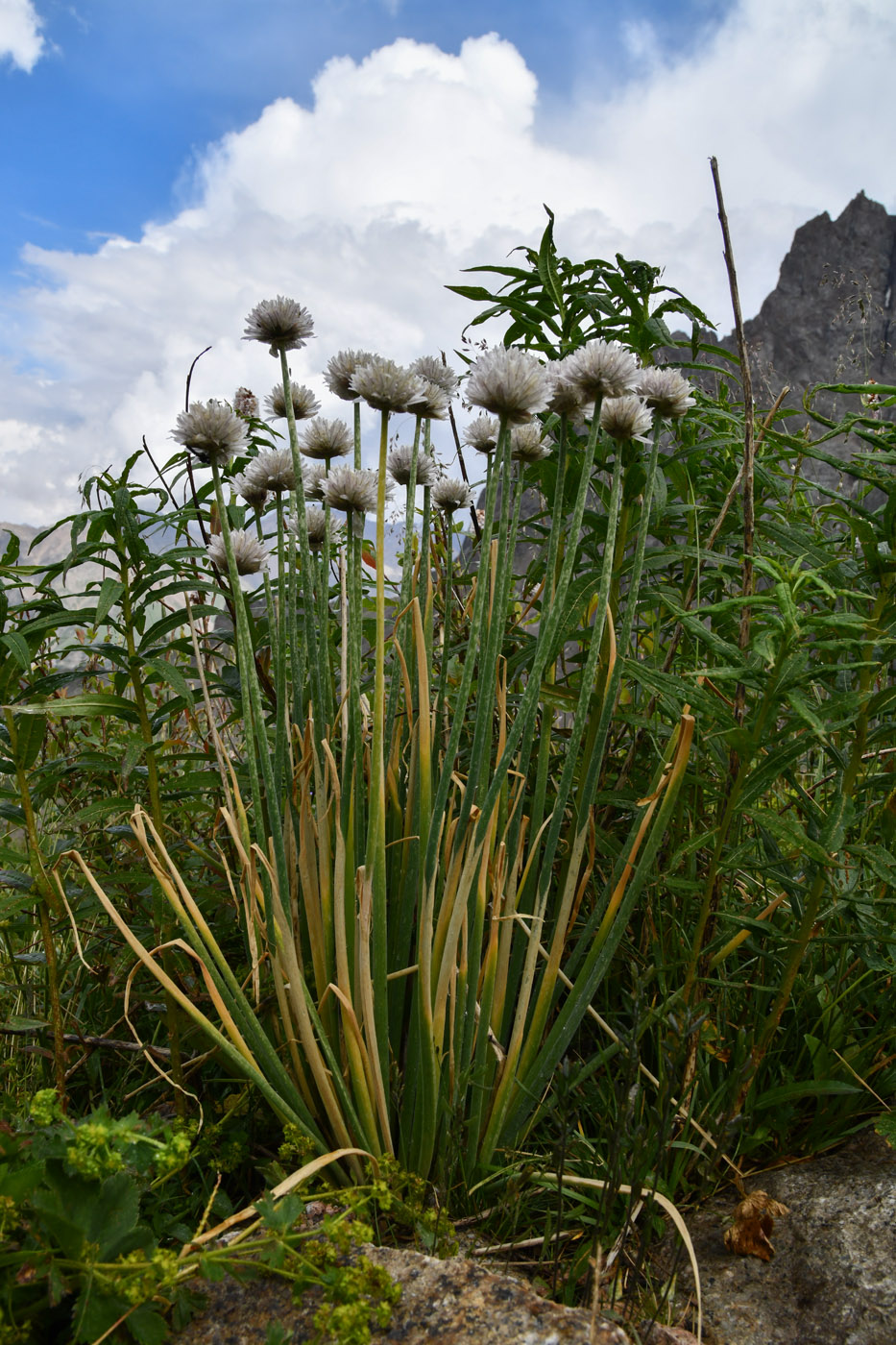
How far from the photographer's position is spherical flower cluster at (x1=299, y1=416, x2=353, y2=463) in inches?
64.8

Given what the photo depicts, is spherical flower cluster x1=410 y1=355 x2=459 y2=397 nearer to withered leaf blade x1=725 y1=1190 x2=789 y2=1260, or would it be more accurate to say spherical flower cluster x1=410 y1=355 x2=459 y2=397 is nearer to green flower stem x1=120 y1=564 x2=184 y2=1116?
green flower stem x1=120 y1=564 x2=184 y2=1116

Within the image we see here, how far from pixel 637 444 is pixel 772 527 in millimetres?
364

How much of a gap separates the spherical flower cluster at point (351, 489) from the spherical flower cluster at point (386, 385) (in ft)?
0.54

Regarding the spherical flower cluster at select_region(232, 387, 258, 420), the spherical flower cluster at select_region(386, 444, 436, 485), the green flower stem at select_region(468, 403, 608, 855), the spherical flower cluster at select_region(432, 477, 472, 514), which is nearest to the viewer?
the green flower stem at select_region(468, 403, 608, 855)

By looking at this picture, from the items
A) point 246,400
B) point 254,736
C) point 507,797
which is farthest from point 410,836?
point 246,400

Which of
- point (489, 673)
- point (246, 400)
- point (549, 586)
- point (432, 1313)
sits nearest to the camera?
point (432, 1313)

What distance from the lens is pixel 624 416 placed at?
1.50m

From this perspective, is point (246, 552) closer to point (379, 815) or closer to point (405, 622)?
point (405, 622)

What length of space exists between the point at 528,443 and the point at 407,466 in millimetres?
257

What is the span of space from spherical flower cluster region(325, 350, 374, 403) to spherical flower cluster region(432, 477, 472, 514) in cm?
38

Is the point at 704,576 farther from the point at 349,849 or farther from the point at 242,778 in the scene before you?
the point at 242,778

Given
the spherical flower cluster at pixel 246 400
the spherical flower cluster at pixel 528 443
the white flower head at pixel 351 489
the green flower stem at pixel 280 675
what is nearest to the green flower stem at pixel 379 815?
the white flower head at pixel 351 489

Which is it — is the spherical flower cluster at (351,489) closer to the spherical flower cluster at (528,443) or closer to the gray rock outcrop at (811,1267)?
the spherical flower cluster at (528,443)

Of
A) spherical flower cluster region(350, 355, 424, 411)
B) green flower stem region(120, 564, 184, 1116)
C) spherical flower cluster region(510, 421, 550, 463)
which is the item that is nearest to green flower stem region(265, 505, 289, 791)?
green flower stem region(120, 564, 184, 1116)
